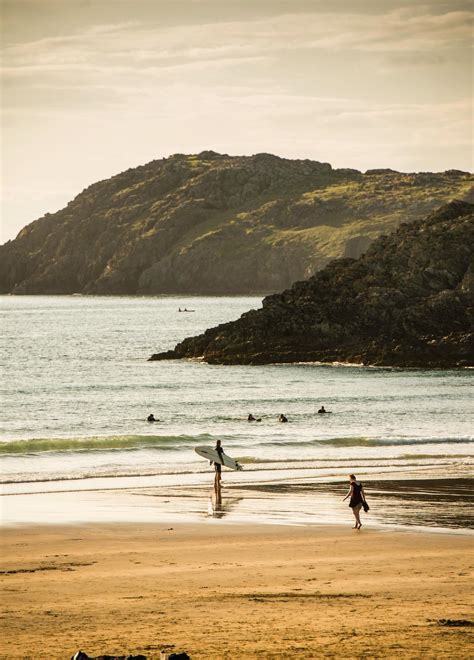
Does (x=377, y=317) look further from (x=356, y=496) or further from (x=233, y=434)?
(x=356, y=496)

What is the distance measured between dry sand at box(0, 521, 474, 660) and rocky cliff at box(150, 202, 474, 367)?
5883 centimetres

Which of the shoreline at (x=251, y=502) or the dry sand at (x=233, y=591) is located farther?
the shoreline at (x=251, y=502)

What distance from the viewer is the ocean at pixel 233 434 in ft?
100

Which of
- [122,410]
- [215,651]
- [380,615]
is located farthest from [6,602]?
[122,410]

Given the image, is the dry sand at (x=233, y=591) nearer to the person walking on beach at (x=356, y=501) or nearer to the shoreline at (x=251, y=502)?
the person walking on beach at (x=356, y=501)

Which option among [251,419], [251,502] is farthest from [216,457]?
[251,419]

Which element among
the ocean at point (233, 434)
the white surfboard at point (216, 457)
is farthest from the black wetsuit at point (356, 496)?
the white surfboard at point (216, 457)

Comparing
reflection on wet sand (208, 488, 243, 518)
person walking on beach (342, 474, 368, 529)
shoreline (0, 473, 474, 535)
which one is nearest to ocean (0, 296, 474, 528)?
shoreline (0, 473, 474, 535)

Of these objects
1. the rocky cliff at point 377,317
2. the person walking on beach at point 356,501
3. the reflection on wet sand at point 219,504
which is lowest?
the reflection on wet sand at point 219,504

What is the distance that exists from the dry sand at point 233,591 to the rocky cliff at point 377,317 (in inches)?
2316

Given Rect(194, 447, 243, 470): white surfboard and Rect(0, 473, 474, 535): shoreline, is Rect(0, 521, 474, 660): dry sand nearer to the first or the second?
Rect(0, 473, 474, 535): shoreline

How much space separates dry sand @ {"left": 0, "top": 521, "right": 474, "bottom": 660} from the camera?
15.0m

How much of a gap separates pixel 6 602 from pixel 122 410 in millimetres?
43365

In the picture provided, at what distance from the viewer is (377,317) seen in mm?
84312
